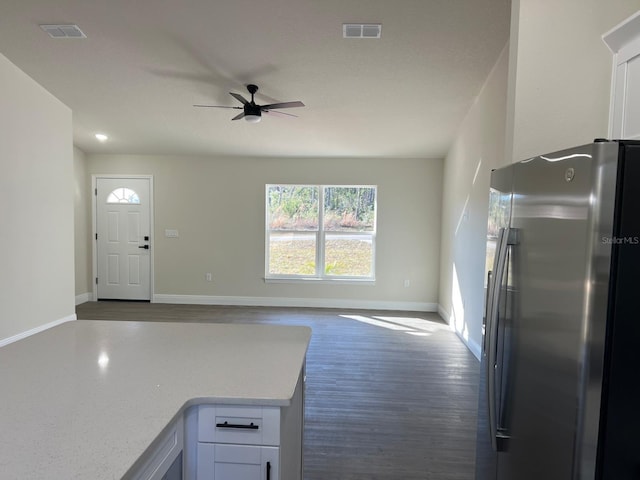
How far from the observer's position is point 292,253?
18.8 feet

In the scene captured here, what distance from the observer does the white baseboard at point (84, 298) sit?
5.73m

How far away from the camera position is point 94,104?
4.24 meters

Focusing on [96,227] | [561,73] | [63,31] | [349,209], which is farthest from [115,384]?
[96,227]

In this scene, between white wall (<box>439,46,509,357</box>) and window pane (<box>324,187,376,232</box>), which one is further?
window pane (<box>324,187,376,232</box>)

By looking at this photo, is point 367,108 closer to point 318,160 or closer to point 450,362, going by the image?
point 318,160

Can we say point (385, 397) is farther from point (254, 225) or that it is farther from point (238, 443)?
point (254, 225)

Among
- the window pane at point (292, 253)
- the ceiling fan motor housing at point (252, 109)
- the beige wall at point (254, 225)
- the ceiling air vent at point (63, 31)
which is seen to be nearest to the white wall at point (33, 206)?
the ceiling air vent at point (63, 31)

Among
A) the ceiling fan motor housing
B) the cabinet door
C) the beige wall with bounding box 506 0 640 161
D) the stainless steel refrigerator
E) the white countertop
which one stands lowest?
the cabinet door

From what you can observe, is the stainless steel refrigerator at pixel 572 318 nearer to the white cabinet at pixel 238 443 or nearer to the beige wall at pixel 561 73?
the beige wall at pixel 561 73

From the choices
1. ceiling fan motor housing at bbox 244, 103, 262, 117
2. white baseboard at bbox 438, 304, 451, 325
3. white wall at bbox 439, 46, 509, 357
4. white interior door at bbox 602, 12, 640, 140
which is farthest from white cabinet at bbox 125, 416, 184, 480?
white baseboard at bbox 438, 304, 451, 325

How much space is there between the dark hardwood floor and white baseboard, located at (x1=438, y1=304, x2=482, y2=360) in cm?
6

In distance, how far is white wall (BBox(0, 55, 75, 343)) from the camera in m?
3.51

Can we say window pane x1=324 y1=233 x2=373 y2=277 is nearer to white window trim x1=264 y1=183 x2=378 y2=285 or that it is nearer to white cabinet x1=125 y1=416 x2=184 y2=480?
white window trim x1=264 y1=183 x2=378 y2=285

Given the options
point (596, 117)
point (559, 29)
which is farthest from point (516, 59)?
point (596, 117)
